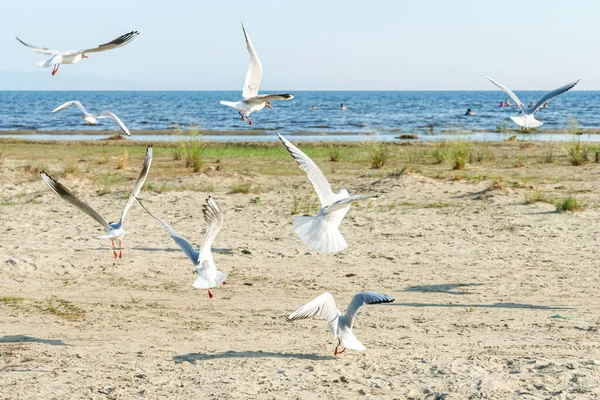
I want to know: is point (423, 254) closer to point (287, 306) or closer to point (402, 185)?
point (287, 306)

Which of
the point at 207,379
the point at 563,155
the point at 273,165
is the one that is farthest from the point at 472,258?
the point at 563,155

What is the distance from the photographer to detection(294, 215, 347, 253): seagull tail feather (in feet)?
24.3

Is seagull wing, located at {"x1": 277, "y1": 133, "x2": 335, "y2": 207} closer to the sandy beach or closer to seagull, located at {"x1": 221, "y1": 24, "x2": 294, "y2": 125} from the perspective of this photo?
the sandy beach

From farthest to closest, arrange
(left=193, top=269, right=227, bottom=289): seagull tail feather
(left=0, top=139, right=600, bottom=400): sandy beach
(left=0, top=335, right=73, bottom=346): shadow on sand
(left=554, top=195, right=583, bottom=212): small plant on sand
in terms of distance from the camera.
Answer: (left=554, top=195, right=583, bottom=212): small plant on sand < (left=0, top=335, right=73, bottom=346): shadow on sand < (left=193, top=269, right=227, bottom=289): seagull tail feather < (left=0, top=139, right=600, bottom=400): sandy beach

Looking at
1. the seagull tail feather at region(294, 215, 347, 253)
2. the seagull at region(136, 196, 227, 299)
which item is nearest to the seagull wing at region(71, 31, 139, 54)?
the seagull at region(136, 196, 227, 299)

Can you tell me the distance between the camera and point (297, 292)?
28.8 feet

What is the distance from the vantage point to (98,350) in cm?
675

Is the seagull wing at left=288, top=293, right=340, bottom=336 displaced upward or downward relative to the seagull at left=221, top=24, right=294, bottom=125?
downward

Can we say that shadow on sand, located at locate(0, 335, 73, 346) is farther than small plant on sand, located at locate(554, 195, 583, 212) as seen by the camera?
No

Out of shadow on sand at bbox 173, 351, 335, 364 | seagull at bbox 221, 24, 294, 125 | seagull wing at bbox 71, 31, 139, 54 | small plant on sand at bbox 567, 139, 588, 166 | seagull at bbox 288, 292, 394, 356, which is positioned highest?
seagull wing at bbox 71, 31, 139, 54

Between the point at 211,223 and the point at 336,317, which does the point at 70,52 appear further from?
the point at 336,317

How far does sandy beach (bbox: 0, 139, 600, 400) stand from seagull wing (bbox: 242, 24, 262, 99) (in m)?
2.15

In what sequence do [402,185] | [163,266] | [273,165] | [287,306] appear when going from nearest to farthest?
1. [287,306]
2. [163,266]
3. [402,185]
4. [273,165]

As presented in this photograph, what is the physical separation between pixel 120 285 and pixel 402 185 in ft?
23.8
